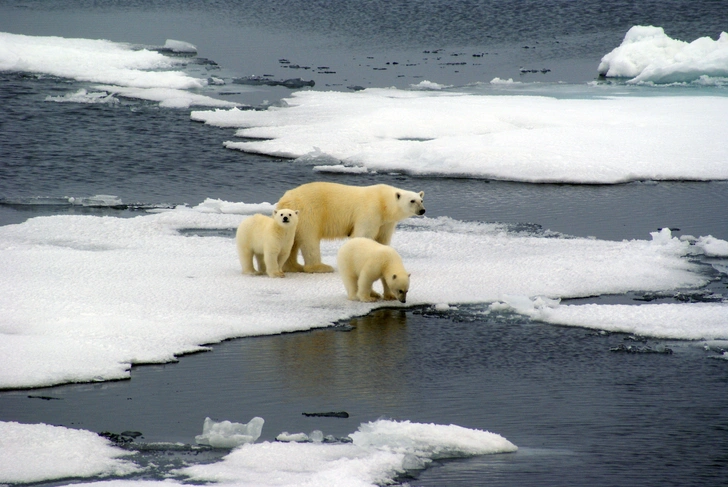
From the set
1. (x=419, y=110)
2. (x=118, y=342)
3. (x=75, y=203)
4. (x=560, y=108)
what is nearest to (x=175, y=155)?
(x=75, y=203)

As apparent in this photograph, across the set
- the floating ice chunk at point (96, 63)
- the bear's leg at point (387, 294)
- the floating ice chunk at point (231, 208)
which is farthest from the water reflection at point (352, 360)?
the floating ice chunk at point (96, 63)

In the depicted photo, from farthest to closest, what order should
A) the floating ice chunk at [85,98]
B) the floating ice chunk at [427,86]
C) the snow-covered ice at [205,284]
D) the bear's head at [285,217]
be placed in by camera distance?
1. the floating ice chunk at [427,86]
2. the floating ice chunk at [85,98]
3. the bear's head at [285,217]
4. the snow-covered ice at [205,284]

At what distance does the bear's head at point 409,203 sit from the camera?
7.18 m

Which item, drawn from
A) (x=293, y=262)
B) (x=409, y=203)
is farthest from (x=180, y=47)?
(x=409, y=203)

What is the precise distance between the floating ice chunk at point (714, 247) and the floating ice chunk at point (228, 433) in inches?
204

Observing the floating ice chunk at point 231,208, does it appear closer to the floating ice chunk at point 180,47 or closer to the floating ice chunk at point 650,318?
the floating ice chunk at point 650,318

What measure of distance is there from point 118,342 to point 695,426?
3230 mm

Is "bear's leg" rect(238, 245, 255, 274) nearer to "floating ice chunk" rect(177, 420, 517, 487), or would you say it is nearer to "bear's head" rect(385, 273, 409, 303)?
"bear's head" rect(385, 273, 409, 303)

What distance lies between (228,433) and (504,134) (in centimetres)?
962

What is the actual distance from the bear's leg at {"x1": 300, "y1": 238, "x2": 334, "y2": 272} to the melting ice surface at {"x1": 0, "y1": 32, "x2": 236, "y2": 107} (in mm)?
10305

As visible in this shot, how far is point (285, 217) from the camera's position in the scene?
22.1 feet

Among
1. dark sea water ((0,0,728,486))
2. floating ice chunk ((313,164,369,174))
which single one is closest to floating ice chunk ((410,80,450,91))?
dark sea water ((0,0,728,486))

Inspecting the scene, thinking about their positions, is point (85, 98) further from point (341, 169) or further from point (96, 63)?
point (341, 169)

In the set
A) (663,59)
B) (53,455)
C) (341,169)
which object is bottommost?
(53,455)
